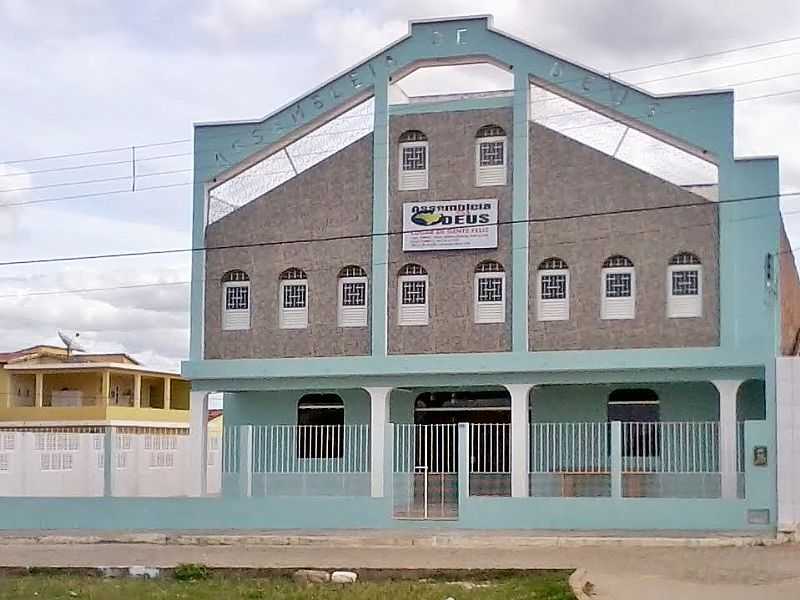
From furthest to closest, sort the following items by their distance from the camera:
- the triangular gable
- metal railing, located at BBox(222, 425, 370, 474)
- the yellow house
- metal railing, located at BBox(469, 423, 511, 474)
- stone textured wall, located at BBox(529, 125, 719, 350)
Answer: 1. the yellow house
2. metal railing, located at BBox(222, 425, 370, 474)
3. stone textured wall, located at BBox(529, 125, 719, 350)
4. the triangular gable
5. metal railing, located at BBox(469, 423, 511, 474)

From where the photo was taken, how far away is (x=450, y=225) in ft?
79.2

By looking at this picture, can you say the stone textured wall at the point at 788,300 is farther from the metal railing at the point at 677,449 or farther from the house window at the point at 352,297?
the house window at the point at 352,297

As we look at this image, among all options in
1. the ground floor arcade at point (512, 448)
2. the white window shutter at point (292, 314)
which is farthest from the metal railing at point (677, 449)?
the white window shutter at point (292, 314)

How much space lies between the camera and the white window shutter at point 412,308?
79.5 feet

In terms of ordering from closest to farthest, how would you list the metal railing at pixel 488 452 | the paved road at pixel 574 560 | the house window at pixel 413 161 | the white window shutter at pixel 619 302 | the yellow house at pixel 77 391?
the paved road at pixel 574 560
the metal railing at pixel 488 452
the white window shutter at pixel 619 302
the house window at pixel 413 161
the yellow house at pixel 77 391

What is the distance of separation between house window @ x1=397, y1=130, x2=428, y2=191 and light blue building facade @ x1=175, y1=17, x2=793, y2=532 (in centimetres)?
5

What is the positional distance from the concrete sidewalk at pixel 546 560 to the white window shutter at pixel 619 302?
206 inches

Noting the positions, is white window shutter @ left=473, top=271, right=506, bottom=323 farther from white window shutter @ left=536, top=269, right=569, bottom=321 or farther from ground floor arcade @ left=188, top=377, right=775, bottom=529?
ground floor arcade @ left=188, top=377, right=775, bottom=529

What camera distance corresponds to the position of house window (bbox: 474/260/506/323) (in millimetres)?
23797

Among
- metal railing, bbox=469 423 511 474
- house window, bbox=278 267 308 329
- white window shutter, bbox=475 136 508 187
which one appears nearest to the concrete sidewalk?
metal railing, bbox=469 423 511 474

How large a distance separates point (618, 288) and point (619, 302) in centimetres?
27

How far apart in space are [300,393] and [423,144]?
18.9 feet

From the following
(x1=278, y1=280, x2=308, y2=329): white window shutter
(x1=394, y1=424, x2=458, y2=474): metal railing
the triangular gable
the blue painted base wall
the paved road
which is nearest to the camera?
the paved road

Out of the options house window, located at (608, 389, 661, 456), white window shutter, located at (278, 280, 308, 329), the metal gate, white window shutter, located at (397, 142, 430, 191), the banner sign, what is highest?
white window shutter, located at (397, 142, 430, 191)
